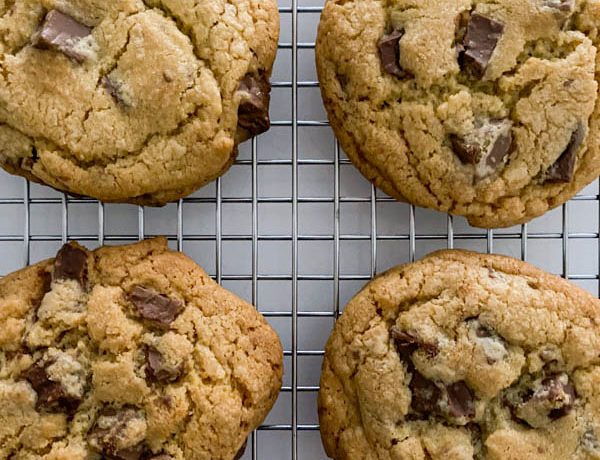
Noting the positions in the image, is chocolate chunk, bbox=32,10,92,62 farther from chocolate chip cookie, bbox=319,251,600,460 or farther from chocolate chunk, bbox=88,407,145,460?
chocolate chip cookie, bbox=319,251,600,460

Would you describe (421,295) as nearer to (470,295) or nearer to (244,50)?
(470,295)

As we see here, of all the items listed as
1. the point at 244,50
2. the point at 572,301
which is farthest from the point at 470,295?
the point at 244,50

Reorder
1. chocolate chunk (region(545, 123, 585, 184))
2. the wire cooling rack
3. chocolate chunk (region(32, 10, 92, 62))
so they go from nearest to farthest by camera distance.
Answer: chocolate chunk (region(32, 10, 92, 62))
chocolate chunk (region(545, 123, 585, 184))
the wire cooling rack

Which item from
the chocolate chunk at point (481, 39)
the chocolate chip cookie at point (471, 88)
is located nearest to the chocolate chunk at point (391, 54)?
the chocolate chip cookie at point (471, 88)

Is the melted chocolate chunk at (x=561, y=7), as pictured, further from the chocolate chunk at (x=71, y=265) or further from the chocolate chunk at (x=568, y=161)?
the chocolate chunk at (x=71, y=265)

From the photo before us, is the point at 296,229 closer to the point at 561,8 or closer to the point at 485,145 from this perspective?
the point at 485,145

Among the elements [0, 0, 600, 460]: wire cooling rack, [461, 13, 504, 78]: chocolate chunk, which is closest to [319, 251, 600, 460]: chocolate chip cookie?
[0, 0, 600, 460]: wire cooling rack
